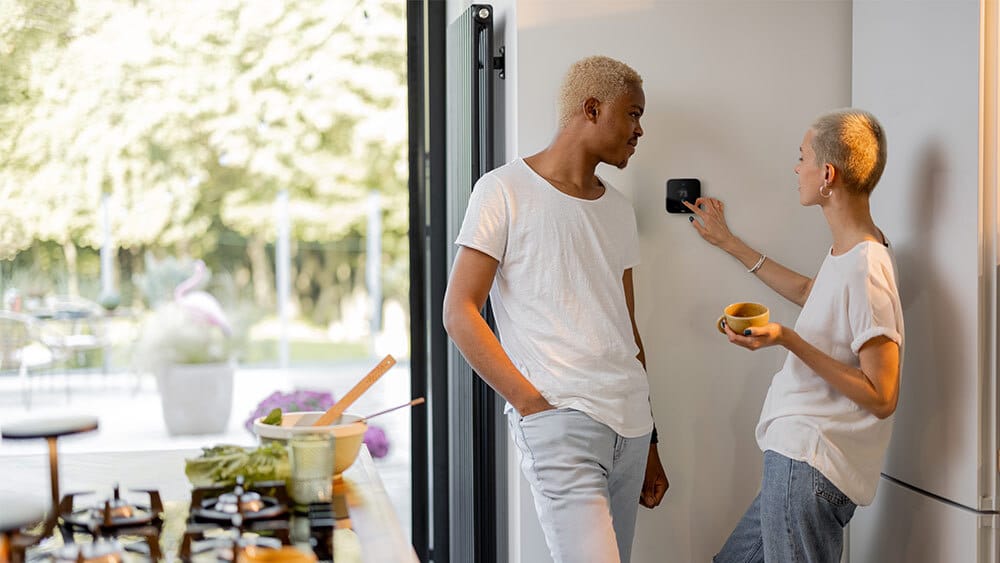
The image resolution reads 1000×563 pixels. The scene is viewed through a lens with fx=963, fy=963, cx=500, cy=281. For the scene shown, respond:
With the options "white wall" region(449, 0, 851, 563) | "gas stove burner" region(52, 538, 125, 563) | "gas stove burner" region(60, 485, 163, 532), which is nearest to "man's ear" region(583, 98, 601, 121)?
"white wall" region(449, 0, 851, 563)

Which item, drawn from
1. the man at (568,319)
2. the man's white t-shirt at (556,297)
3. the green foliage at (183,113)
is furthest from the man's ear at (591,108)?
the green foliage at (183,113)

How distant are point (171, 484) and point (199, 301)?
2.06 meters

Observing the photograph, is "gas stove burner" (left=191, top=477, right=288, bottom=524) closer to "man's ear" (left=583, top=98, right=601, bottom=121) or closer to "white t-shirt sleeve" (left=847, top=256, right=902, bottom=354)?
"man's ear" (left=583, top=98, right=601, bottom=121)

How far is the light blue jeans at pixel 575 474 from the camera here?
1.99 m

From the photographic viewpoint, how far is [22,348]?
2.92 meters

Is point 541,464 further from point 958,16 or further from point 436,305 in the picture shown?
point 958,16

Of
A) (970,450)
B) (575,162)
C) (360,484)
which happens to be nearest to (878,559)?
(970,450)

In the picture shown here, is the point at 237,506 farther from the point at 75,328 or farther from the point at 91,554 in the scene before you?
the point at 75,328

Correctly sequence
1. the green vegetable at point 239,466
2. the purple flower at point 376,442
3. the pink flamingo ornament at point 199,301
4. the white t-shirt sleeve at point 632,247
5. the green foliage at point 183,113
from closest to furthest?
1. the green vegetable at point 239,466
2. the white t-shirt sleeve at point 632,247
3. the green foliage at point 183,113
4. the pink flamingo ornament at point 199,301
5. the purple flower at point 376,442

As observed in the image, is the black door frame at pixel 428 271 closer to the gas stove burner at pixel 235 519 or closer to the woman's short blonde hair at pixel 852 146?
the woman's short blonde hair at pixel 852 146

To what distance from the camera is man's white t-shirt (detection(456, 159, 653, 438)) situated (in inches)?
80.1

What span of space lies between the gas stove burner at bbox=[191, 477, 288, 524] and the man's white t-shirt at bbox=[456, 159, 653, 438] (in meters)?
0.79

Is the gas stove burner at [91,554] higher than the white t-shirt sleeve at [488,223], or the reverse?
the white t-shirt sleeve at [488,223]

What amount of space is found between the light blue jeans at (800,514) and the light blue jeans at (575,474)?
1.09 ft
